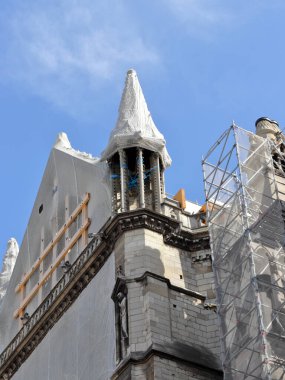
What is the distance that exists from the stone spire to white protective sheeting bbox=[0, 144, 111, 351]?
3060 mm

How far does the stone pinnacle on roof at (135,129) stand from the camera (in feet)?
134

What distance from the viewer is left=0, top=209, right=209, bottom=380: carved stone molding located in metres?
38.2

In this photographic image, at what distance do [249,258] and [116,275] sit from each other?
218 inches

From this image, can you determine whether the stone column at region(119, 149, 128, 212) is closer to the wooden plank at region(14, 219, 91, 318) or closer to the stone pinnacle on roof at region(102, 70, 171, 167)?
the stone pinnacle on roof at region(102, 70, 171, 167)

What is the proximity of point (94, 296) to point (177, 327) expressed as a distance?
4.06 m

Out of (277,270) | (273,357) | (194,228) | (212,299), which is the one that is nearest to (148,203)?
(194,228)

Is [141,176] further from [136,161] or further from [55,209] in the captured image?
[55,209]

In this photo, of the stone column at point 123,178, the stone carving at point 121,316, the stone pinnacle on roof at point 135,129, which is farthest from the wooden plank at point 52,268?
the stone carving at point 121,316

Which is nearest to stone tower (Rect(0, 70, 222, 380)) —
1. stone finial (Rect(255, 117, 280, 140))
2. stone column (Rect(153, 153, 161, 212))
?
stone column (Rect(153, 153, 161, 212))

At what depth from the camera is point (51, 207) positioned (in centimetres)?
4638

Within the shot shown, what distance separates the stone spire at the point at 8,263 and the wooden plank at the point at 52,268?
4.29m

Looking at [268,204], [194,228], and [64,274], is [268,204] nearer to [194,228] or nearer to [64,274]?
[194,228]

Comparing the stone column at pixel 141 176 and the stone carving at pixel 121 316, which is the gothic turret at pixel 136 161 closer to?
the stone column at pixel 141 176

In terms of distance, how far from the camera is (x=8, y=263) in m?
51.8
